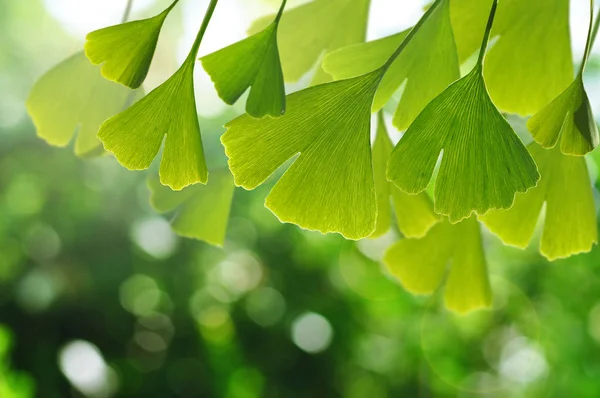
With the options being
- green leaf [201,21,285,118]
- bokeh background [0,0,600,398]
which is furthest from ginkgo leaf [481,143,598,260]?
bokeh background [0,0,600,398]

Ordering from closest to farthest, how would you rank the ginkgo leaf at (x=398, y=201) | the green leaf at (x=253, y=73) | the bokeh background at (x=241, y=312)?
the green leaf at (x=253, y=73) < the ginkgo leaf at (x=398, y=201) < the bokeh background at (x=241, y=312)

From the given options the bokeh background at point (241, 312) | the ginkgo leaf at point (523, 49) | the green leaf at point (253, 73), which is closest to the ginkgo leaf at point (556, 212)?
the ginkgo leaf at point (523, 49)

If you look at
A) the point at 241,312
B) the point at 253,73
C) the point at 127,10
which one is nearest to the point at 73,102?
the point at 127,10

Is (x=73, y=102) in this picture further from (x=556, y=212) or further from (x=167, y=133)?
(x=556, y=212)

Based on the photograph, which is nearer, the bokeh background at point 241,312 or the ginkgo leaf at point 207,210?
the ginkgo leaf at point 207,210

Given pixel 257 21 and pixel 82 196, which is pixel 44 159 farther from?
pixel 257 21

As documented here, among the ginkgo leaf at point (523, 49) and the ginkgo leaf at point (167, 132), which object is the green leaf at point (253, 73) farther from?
the ginkgo leaf at point (523, 49)
